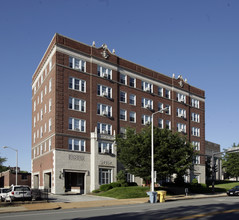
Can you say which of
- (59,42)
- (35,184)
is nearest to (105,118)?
(59,42)

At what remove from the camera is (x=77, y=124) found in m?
48.6

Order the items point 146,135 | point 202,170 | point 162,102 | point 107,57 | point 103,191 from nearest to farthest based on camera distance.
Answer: point 146,135
point 103,191
point 107,57
point 162,102
point 202,170

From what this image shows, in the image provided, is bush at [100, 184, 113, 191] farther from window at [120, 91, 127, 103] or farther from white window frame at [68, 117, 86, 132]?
window at [120, 91, 127, 103]

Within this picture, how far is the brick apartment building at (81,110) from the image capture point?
47.0 metres

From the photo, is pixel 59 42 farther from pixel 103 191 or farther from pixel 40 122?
pixel 103 191

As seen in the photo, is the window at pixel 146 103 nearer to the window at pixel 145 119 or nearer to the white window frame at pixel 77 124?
the window at pixel 145 119

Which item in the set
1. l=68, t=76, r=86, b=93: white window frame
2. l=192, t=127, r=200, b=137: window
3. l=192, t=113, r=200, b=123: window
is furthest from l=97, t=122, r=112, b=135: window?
l=192, t=113, r=200, b=123: window

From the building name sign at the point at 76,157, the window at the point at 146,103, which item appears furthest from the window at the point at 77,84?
the window at the point at 146,103

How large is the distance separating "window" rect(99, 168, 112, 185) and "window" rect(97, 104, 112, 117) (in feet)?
27.5

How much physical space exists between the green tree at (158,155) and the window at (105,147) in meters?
6.05

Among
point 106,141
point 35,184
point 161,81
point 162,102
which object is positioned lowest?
point 35,184

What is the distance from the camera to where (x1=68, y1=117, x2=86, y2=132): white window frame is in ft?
157

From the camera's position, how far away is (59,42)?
47.9 m

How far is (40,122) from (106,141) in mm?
11845
